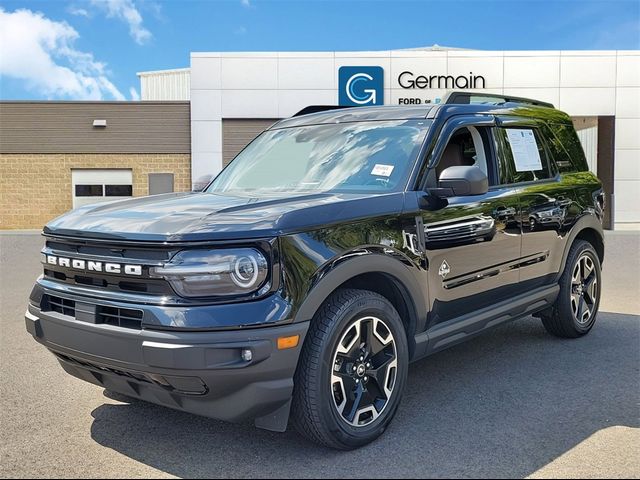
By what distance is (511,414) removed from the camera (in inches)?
155

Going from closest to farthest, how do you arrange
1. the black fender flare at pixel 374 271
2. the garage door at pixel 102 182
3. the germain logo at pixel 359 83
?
1. the black fender flare at pixel 374 271
2. the germain logo at pixel 359 83
3. the garage door at pixel 102 182

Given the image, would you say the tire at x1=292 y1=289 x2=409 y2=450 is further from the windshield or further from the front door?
the windshield

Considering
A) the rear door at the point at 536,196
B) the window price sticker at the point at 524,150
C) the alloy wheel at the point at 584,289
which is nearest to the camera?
the rear door at the point at 536,196

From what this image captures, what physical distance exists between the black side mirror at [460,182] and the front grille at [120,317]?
6.23 feet

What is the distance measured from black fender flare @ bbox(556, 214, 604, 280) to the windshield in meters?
2.03

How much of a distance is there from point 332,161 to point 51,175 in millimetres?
23024

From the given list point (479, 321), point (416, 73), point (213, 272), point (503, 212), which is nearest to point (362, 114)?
point (503, 212)

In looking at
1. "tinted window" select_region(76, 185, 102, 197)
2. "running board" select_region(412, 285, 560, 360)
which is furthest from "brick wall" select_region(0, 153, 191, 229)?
"running board" select_region(412, 285, 560, 360)

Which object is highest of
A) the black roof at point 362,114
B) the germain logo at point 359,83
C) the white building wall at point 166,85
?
the white building wall at point 166,85

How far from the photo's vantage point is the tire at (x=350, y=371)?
3.15 meters

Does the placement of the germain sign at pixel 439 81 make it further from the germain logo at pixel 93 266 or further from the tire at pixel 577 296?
the germain logo at pixel 93 266

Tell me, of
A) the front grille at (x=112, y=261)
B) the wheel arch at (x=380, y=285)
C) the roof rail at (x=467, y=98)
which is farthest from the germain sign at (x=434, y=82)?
the front grille at (x=112, y=261)

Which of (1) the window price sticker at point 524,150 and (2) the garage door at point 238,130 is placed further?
(2) the garage door at point 238,130

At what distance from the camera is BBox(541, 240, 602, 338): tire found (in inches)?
217
